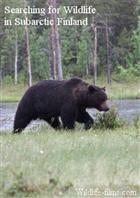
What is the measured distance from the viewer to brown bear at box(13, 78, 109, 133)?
12609 mm

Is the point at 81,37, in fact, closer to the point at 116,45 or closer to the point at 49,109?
the point at 116,45

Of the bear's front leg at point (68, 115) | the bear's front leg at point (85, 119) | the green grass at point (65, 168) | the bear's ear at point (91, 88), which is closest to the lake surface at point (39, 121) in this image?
the bear's front leg at point (85, 119)

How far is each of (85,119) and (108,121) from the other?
553mm

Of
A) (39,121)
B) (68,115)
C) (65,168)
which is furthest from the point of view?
(39,121)

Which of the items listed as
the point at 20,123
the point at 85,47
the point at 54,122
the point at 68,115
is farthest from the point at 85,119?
the point at 85,47

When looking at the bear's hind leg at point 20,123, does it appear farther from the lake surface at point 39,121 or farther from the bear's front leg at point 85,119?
the lake surface at point 39,121

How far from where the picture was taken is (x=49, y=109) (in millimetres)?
12961

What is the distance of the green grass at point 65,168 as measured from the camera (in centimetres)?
576

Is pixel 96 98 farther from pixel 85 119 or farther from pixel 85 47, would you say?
pixel 85 47

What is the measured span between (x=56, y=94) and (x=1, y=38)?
1817 inches

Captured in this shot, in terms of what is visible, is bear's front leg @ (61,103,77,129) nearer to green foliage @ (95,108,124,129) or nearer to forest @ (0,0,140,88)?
green foliage @ (95,108,124,129)

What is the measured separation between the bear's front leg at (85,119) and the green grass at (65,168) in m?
3.74

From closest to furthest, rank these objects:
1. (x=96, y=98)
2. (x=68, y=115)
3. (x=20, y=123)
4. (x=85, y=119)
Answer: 1. (x=68, y=115)
2. (x=85, y=119)
3. (x=96, y=98)
4. (x=20, y=123)

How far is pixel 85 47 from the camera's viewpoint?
190 feet
